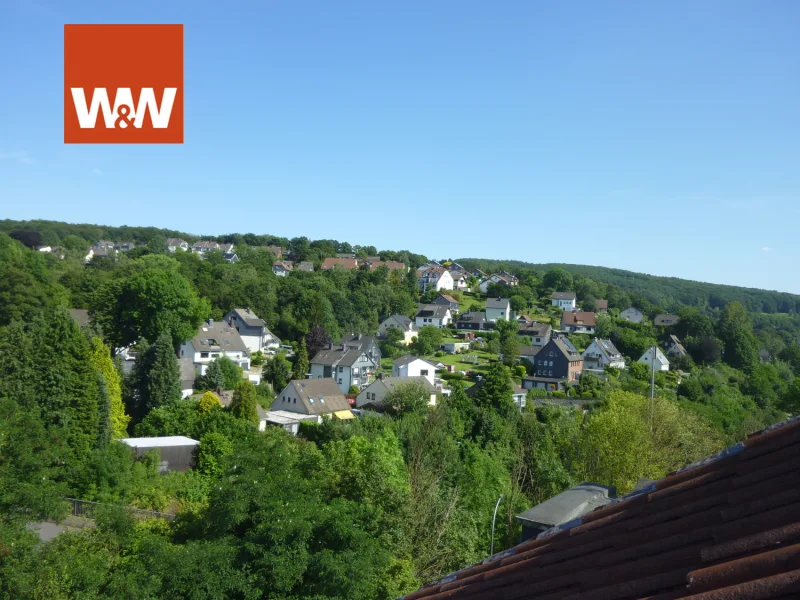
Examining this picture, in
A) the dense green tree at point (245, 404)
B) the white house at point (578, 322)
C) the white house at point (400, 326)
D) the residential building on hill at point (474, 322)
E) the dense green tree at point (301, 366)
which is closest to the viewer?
the dense green tree at point (245, 404)

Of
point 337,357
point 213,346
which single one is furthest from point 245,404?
point 337,357

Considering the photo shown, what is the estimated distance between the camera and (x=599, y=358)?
60875 millimetres

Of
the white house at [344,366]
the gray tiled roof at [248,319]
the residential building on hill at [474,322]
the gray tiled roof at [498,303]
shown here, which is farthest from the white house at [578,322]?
the gray tiled roof at [248,319]

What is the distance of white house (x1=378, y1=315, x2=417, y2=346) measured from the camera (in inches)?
2562

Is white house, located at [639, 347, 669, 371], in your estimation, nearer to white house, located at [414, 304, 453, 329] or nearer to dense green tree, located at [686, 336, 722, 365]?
dense green tree, located at [686, 336, 722, 365]

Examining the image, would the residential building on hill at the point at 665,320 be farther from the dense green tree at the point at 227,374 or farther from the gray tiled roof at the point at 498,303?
the dense green tree at the point at 227,374

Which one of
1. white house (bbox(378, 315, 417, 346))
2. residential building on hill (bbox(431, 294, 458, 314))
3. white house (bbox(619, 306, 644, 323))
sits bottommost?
white house (bbox(378, 315, 417, 346))

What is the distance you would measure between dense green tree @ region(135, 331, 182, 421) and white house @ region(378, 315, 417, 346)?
34.4 m

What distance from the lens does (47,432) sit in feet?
53.0

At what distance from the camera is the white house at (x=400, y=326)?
65.1 meters

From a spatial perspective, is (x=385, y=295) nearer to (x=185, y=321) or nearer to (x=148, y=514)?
(x=185, y=321)

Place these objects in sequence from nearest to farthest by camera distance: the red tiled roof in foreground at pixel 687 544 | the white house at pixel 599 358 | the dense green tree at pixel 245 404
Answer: the red tiled roof in foreground at pixel 687 544 → the dense green tree at pixel 245 404 → the white house at pixel 599 358

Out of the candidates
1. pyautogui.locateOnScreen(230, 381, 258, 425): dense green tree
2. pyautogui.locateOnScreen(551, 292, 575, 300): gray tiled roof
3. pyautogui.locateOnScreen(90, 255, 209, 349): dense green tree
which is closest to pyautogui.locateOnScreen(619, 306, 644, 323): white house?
pyautogui.locateOnScreen(551, 292, 575, 300): gray tiled roof

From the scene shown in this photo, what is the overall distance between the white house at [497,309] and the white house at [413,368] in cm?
3055
